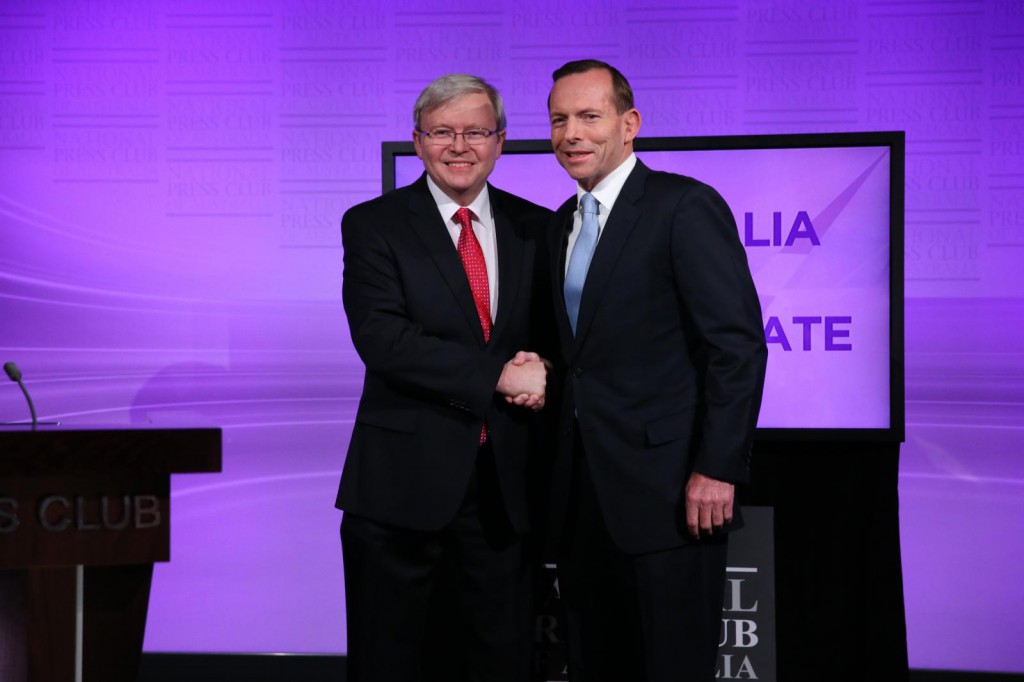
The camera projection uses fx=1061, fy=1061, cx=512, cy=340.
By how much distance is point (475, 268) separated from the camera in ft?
7.15

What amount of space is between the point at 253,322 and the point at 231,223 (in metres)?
0.36

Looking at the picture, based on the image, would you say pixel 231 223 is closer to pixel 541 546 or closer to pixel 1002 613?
pixel 541 546

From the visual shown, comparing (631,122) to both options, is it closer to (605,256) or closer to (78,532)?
(605,256)

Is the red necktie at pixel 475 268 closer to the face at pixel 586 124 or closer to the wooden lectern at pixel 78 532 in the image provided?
the face at pixel 586 124

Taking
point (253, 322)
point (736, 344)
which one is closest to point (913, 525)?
point (736, 344)

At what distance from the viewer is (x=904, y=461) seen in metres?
3.59

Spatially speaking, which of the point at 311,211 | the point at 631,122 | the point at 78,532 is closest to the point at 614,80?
the point at 631,122

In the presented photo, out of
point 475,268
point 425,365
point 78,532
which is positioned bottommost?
point 78,532

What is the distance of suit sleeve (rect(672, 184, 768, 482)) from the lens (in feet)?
6.22

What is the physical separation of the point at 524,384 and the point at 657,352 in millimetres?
263

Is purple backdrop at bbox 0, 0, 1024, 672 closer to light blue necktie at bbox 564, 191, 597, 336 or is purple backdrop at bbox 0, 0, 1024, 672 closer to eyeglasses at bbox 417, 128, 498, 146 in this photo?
eyeglasses at bbox 417, 128, 498, 146

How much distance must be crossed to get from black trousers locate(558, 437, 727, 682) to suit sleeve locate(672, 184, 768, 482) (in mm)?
203

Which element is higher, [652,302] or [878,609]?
[652,302]

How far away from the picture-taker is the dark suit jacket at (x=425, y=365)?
205cm
